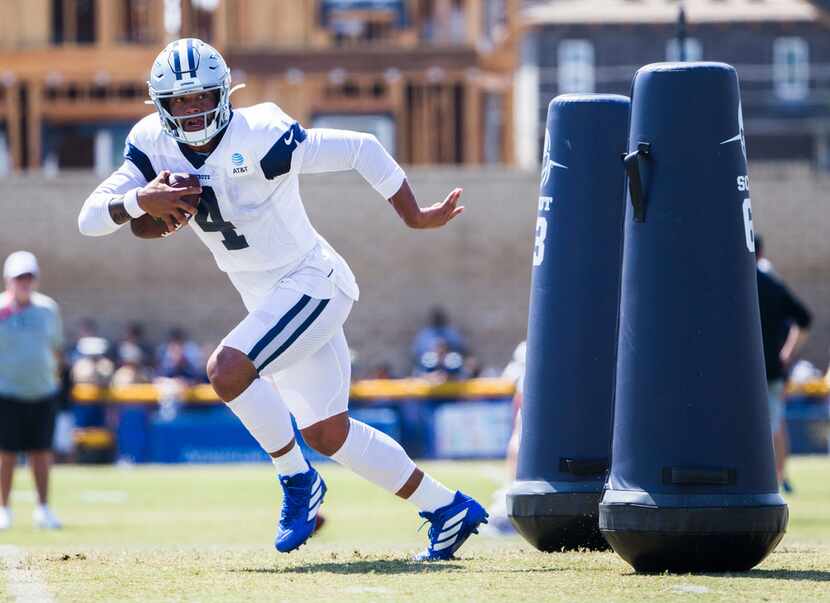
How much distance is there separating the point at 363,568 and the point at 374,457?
535 mm

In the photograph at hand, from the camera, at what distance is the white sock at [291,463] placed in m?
7.12

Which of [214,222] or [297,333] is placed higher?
[214,222]

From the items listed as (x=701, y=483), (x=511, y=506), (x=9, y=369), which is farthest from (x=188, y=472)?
(x=701, y=483)

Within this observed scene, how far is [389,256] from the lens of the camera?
26500 millimetres

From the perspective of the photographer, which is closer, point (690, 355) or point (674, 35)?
point (690, 355)

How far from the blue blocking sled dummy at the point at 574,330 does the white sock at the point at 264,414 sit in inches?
41.2

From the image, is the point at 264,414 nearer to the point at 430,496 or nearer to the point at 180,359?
the point at 430,496

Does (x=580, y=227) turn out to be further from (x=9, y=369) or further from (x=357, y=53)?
(x=357, y=53)

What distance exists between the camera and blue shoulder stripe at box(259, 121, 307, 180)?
679 cm

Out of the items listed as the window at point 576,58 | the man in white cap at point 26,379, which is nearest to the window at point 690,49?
the window at point 576,58

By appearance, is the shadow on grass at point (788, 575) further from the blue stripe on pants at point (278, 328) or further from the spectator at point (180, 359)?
the spectator at point (180, 359)

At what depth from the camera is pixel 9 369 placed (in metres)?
12.9

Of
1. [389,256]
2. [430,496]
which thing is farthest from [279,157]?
[389,256]

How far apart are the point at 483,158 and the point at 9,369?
19.1 metres
